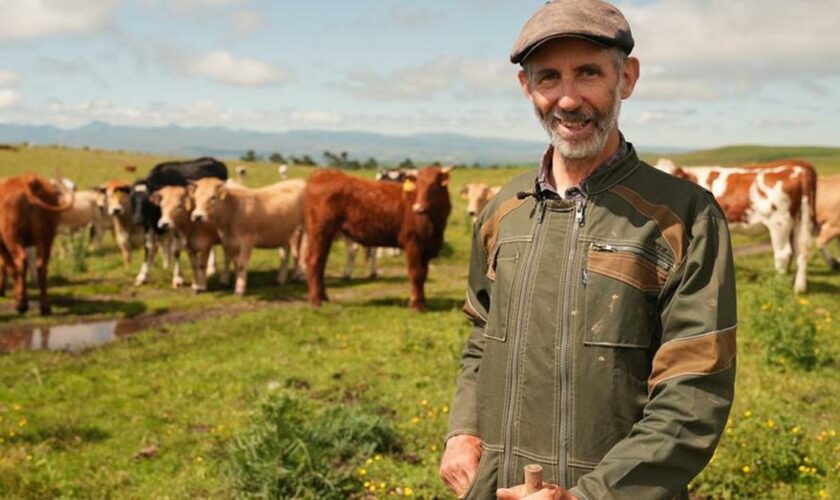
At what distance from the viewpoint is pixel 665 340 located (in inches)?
83.8

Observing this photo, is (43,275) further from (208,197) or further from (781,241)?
(781,241)

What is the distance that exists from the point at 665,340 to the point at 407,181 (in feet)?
38.1

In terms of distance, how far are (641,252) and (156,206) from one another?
665 inches

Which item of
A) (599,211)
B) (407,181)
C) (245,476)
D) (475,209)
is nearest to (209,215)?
(407,181)

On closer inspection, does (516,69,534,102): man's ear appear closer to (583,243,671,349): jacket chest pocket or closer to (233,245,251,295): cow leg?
(583,243,671,349): jacket chest pocket

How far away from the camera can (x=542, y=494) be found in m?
1.96

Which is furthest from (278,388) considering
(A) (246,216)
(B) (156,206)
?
Result: (B) (156,206)

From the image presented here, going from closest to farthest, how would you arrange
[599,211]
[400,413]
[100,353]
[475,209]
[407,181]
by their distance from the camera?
[599,211] < [400,413] < [100,353] < [407,181] < [475,209]

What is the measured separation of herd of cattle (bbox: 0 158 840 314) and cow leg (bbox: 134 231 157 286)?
1.2 inches

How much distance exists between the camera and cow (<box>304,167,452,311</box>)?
13469 mm

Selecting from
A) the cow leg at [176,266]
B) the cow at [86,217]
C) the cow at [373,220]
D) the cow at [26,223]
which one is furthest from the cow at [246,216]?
the cow at [86,217]

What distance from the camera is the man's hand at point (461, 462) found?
2623 millimetres

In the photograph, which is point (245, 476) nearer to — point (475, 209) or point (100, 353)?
point (100, 353)

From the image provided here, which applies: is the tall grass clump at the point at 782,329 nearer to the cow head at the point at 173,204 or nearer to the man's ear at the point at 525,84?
the man's ear at the point at 525,84
